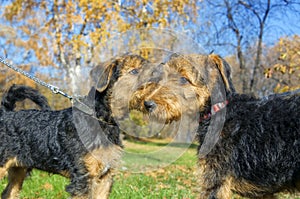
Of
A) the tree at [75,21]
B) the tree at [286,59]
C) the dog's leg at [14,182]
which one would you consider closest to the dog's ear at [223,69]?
the dog's leg at [14,182]

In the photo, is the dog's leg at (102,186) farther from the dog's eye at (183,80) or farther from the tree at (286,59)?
the tree at (286,59)

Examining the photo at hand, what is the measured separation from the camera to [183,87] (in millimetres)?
3865

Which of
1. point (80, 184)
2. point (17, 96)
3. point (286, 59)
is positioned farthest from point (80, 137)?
point (286, 59)

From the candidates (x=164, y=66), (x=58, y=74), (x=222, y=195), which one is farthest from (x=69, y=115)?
(x=58, y=74)

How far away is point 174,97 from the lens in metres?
3.74

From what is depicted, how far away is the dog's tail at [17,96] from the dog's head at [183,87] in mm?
2632

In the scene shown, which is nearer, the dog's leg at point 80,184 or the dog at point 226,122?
the dog at point 226,122

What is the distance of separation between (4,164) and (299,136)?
3980 mm

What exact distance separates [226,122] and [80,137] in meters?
1.82

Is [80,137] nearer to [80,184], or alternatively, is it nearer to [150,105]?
[80,184]

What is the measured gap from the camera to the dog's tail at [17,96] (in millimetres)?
5639

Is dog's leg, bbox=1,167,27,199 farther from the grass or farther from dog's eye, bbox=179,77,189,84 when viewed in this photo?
dog's eye, bbox=179,77,189,84

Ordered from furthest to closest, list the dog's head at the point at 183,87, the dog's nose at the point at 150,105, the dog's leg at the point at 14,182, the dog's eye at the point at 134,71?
the dog's leg at the point at 14,182
the dog's eye at the point at 134,71
the dog's head at the point at 183,87
the dog's nose at the point at 150,105

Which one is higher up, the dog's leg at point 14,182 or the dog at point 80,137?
the dog at point 80,137
